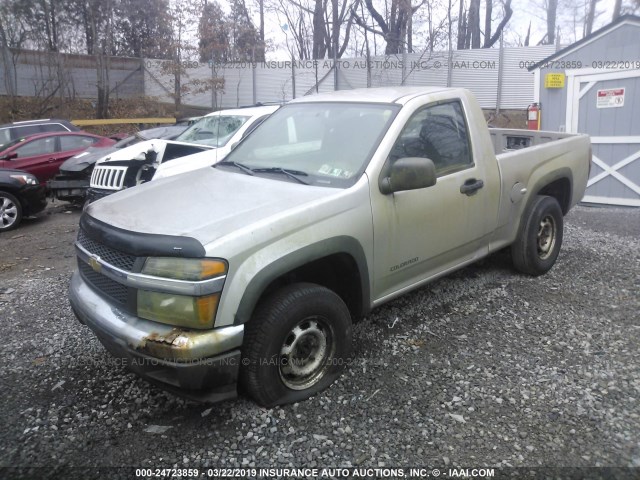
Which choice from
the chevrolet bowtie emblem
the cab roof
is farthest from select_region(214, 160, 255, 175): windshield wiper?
the chevrolet bowtie emblem

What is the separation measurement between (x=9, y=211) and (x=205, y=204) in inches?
264

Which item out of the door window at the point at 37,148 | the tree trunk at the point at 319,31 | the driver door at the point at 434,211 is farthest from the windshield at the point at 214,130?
the tree trunk at the point at 319,31

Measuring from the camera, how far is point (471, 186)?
4148 mm

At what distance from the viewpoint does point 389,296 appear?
3.74 metres

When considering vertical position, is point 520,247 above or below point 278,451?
above

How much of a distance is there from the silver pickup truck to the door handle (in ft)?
0.04

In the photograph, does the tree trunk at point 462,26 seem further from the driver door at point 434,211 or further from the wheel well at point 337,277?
the wheel well at point 337,277

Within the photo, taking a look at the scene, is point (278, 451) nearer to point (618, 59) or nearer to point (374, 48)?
point (618, 59)

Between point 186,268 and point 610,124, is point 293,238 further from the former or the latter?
point 610,124

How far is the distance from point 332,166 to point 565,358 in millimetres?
2091

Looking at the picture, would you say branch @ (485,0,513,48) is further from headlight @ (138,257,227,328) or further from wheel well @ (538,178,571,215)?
headlight @ (138,257,227,328)

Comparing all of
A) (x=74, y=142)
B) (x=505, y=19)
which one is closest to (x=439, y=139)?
(x=74, y=142)

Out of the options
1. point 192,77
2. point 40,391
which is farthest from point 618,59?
point 192,77

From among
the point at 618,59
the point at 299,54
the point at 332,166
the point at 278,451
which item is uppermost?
the point at 299,54
